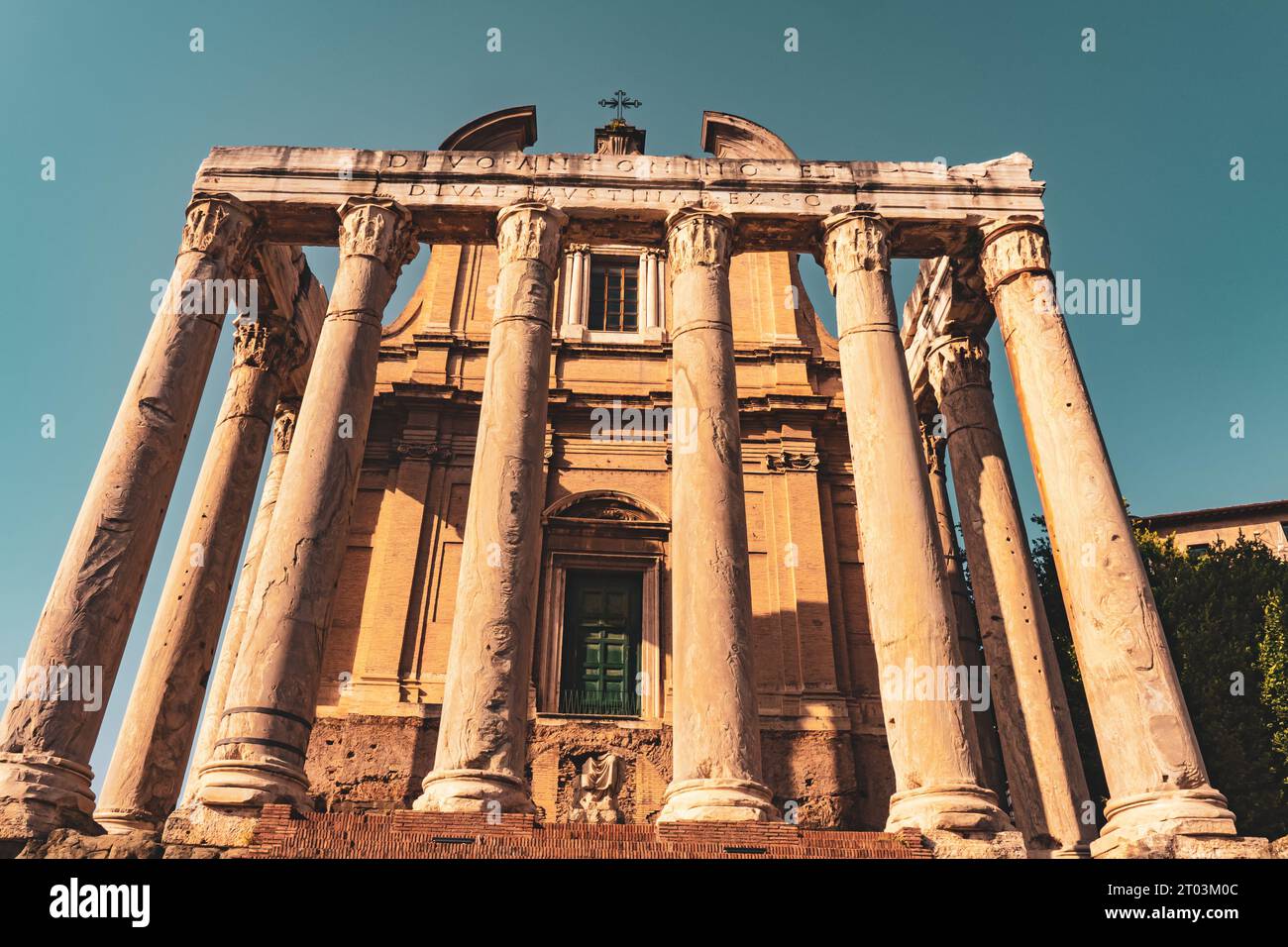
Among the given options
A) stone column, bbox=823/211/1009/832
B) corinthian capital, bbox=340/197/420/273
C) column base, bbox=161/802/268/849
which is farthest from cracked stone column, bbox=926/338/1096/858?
column base, bbox=161/802/268/849

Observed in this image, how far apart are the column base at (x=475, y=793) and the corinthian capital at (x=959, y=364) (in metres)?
11.9

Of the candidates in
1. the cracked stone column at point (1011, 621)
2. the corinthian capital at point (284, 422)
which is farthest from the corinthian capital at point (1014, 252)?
the corinthian capital at point (284, 422)

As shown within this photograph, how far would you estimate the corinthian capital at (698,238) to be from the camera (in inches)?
637

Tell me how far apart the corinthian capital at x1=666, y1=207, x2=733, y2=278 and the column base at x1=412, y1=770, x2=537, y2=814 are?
352 inches

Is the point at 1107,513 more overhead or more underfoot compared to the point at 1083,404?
more underfoot

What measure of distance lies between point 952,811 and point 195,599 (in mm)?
12691

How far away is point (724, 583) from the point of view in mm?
12977

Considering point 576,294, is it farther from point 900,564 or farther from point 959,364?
point 900,564

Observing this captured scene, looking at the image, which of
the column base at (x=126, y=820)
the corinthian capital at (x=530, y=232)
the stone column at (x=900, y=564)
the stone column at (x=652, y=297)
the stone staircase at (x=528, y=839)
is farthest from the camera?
the stone column at (x=652, y=297)

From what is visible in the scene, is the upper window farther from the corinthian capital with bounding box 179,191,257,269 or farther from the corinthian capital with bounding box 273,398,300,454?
the corinthian capital with bounding box 179,191,257,269

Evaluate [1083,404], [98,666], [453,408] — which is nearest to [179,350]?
[98,666]

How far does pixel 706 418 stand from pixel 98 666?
8.95 m

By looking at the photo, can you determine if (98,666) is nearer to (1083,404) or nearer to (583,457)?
(583,457)

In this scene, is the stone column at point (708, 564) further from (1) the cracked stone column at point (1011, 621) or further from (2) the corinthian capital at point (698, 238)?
(1) the cracked stone column at point (1011, 621)
